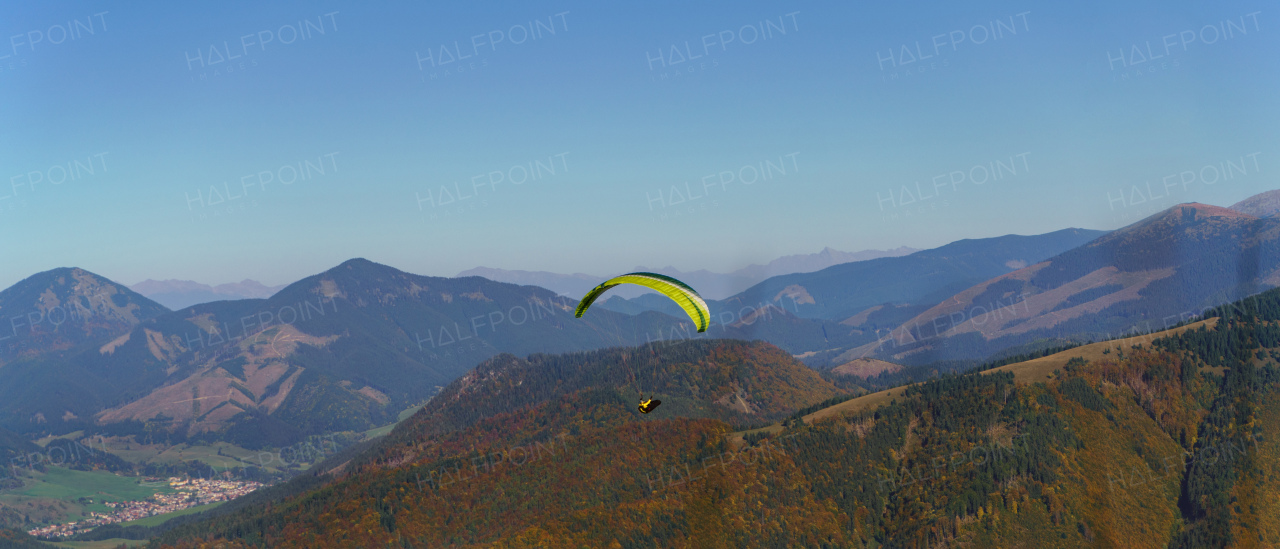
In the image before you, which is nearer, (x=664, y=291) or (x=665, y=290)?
(x=664, y=291)

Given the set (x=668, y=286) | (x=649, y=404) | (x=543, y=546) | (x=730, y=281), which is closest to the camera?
(x=649, y=404)

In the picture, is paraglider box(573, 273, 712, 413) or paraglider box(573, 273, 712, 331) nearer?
paraglider box(573, 273, 712, 413)

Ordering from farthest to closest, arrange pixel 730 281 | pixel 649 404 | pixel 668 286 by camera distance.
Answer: pixel 730 281 → pixel 668 286 → pixel 649 404

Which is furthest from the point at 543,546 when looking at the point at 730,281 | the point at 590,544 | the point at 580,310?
the point at 580,310

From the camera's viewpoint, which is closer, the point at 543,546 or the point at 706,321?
the point at 706,321

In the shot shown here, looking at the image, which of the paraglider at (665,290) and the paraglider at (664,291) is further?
the paraglider at (665,290)

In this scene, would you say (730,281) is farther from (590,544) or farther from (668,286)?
(590,544)

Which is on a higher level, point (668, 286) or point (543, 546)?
point (668, 286)

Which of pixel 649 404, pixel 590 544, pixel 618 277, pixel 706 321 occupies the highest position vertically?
pixel 618 277

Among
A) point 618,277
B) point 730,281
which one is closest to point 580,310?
point 618,277
